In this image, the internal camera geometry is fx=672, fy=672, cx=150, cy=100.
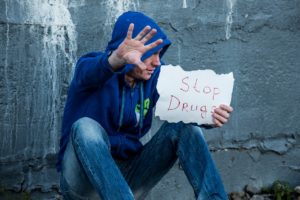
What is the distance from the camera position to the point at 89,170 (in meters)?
2.37

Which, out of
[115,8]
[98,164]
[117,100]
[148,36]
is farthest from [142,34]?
[115,8]

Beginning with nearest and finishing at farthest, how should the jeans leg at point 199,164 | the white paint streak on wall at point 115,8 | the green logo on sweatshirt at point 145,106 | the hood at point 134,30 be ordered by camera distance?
the jeans leg at point 199,164 → the hood at point 134,30 → the green logo on sweatshirt at point 145,106 → the white paint streak on wall at point 115,8

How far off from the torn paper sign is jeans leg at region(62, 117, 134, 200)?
29 cm

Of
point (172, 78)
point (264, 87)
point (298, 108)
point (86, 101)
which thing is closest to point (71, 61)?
point (86, 101)

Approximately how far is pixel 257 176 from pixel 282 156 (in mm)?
185

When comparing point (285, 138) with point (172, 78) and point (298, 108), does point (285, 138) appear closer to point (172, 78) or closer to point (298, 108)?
point (298, 108)

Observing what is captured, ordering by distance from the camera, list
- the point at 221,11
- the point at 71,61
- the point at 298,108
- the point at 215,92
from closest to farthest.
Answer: the point at 215,92
the point at 71,61
the point at 221,11
the point at 298,108

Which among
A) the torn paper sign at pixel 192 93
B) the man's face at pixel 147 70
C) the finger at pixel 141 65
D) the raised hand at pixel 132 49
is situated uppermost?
the raised hand at pixel 132 49

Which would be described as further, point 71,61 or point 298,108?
point 298,108

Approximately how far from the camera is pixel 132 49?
2350mm

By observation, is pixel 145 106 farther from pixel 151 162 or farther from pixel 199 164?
pixel 199 164

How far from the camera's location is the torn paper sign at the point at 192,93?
253 cm

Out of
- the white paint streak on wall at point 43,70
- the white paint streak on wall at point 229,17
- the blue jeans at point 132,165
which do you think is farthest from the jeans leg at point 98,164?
the white paint streak on wall at point 229,17

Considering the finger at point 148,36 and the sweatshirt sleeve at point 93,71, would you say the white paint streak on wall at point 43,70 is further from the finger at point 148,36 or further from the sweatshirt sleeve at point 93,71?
the finger at point 148,36
